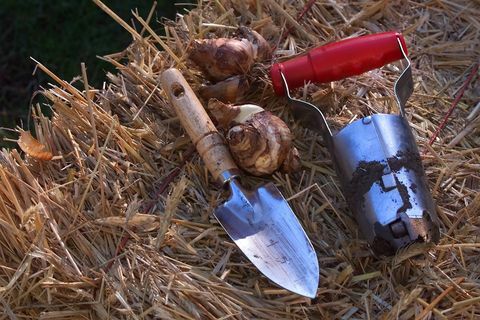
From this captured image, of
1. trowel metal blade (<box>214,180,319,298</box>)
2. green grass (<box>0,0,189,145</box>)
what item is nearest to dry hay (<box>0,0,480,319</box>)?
trowel metal blade (<box>214,180,319,298</box>)

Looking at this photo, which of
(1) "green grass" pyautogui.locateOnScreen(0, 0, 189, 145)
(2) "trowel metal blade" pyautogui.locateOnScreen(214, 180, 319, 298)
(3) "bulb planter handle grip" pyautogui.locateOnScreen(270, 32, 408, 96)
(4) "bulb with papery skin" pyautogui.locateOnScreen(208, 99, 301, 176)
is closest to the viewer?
(2) "trowel metal blade" pyautogui.locateOnScreen(214, 180, 319, 298)

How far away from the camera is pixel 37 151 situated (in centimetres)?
171

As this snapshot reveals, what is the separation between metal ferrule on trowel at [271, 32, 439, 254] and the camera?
1.53 metres

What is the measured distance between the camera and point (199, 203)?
166 centimetres

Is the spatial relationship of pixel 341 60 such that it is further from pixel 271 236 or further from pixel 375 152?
pixel 271 236

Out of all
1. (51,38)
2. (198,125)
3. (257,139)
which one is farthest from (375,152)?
(51,38)

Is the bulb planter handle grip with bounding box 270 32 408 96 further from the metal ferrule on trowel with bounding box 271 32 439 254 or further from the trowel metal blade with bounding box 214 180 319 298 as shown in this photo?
the trowel metal blade with bounding box 214 180 319 298

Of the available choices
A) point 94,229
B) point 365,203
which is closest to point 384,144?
point 365,203

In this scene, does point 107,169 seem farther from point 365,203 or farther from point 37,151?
point 365,203

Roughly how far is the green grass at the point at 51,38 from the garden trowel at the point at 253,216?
0.98 m

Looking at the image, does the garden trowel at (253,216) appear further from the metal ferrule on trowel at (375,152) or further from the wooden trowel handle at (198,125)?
the metal ferrule on trowel at (375,152)

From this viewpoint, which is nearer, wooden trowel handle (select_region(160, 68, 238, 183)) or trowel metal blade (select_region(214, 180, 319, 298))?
trowel metal blade (select_region(214, 180, 319, 298))

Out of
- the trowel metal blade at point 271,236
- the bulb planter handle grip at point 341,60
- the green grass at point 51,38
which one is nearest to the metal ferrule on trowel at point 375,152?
the bulb planter handle grip at point 341,60

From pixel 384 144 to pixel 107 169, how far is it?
0.60 meters
